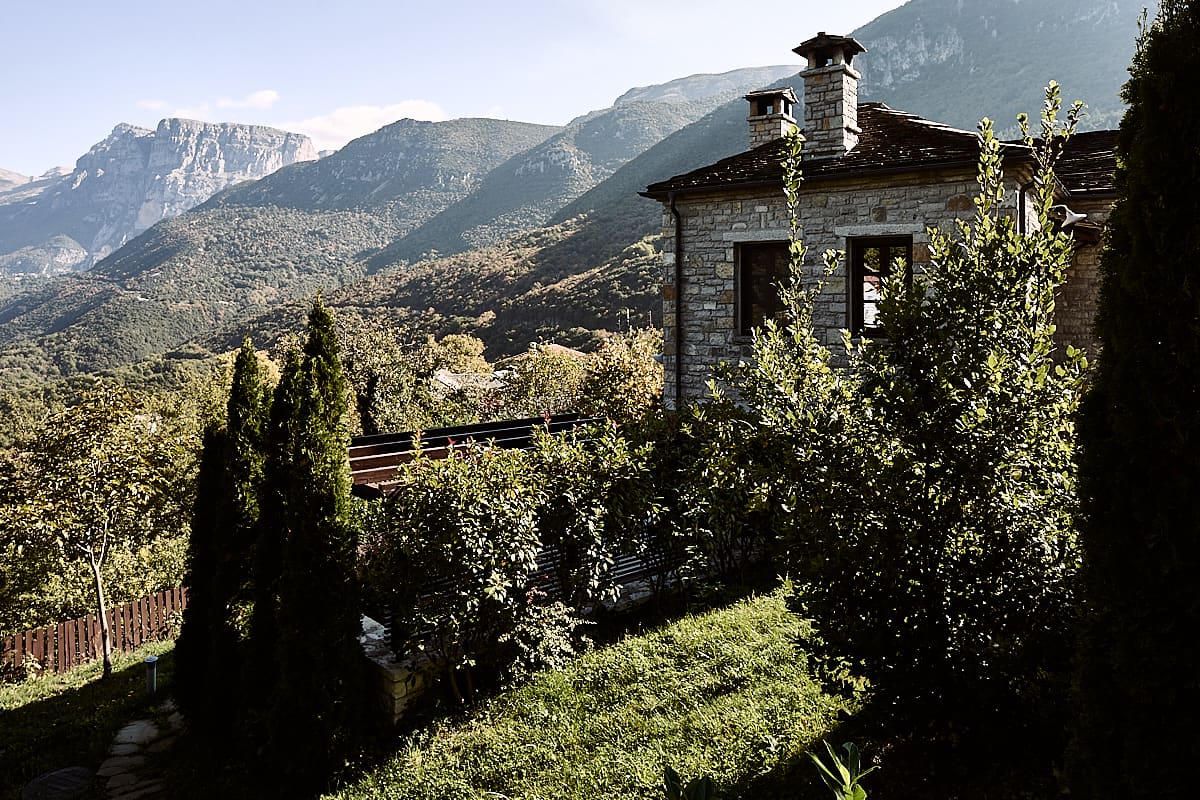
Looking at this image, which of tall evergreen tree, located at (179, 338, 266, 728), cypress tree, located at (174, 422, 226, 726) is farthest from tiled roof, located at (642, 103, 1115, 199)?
cypress tree, located at (174, 422, 226, 726)

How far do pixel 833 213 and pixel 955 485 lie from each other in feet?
27.7

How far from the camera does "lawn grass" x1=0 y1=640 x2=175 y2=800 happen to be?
814cm

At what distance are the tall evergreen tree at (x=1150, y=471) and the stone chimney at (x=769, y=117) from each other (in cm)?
1173

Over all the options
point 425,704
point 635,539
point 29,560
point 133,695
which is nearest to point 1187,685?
point 635,539

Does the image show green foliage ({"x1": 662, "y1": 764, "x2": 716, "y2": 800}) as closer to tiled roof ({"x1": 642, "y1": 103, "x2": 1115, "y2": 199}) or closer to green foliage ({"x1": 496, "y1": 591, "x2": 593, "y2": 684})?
green foliage ({"x1": 496, "y1": 591, "x2": 593, "y2": 684})

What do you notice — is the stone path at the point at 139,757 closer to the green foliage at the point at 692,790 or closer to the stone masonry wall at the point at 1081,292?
the green foliage at the point at 692,790

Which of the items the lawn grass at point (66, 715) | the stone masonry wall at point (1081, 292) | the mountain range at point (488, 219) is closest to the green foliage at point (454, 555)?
the lawn grass at point (66, 715)

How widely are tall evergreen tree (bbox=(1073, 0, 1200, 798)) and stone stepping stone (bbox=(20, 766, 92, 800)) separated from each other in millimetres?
8613

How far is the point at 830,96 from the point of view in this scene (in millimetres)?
11609

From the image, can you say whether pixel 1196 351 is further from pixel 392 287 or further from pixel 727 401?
pixel 392 287

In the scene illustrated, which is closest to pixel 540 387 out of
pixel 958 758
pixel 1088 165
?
pixel 1088 165

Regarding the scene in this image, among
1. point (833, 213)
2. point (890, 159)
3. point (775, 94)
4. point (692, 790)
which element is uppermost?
point (775, 94)

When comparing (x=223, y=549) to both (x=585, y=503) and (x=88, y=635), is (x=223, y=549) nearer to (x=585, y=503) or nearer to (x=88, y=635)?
(x=585, y=503)

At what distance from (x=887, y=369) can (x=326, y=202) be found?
524 ft
